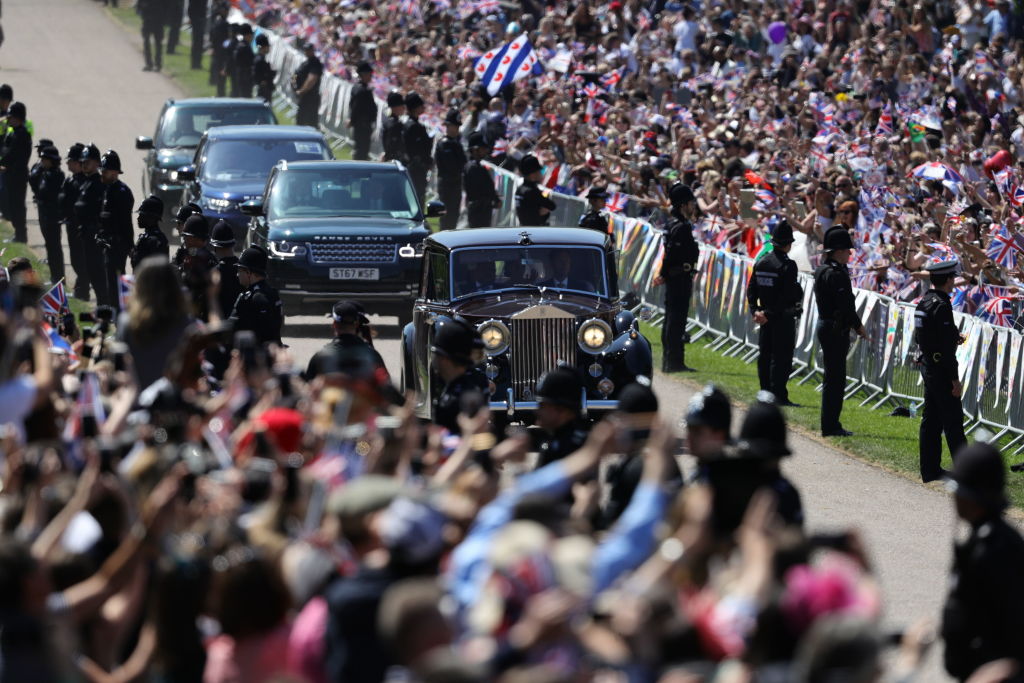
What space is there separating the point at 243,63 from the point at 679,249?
22.4 metres

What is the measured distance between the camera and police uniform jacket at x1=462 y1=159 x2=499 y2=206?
2748 centimetres

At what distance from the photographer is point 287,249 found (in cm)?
2270

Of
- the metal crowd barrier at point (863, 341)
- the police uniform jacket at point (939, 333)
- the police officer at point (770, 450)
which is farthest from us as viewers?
the metal crowd barrier at point (863, 341)

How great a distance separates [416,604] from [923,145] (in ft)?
59.8

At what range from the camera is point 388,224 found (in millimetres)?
23328

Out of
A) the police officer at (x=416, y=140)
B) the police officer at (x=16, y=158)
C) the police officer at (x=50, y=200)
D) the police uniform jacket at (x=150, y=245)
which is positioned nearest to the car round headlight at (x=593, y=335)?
the police uniform jacket at (x=150, y=245)

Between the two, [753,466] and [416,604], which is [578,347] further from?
[416,604]

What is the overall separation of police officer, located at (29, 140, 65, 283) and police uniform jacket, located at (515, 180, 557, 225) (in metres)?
6.11

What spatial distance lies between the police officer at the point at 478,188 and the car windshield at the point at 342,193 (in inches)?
125

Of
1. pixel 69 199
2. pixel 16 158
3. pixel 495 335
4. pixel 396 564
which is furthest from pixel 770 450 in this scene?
pixel 16 158

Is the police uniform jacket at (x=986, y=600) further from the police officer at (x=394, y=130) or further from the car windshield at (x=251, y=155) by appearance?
the police officer at (x=394, y=130)

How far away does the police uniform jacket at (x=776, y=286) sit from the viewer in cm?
1900

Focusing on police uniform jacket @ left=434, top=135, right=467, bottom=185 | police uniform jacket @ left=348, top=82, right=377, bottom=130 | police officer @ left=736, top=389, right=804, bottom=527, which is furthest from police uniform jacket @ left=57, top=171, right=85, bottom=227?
police officer @ left=736, top=389, right=804, bottom=527

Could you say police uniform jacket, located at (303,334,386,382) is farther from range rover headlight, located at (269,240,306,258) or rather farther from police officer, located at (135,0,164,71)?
police officer, located at (135,0,164,71)
